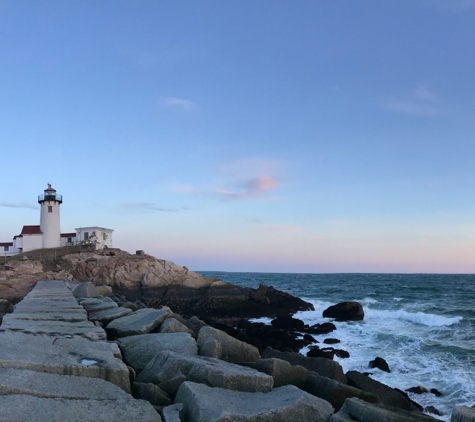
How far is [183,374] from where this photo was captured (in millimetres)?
5453

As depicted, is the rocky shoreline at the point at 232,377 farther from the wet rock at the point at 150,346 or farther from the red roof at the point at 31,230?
the red roof at the point at 31,230

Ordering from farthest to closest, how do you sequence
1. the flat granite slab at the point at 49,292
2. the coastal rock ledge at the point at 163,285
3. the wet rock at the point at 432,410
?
the coastal rock ledge at the point at 163,285, the flat granite slab at the point at 49,292, the wet rock at the point at 432,410

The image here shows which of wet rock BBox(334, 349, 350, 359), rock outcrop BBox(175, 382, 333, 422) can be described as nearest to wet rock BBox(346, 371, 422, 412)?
rock outcrop BBox(175, 382, 333, 422)

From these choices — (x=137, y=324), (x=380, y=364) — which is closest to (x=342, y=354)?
(x=380, y=364)

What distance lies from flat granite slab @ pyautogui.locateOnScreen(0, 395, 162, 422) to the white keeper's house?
114 ft

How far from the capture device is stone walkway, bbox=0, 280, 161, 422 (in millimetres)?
4020

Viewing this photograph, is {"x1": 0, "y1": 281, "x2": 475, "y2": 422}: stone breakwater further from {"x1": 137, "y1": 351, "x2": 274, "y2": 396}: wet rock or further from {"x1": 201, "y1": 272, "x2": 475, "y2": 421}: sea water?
{"x1": 201, "y1": 272, "x2": 475, "y2": 421}: sea water

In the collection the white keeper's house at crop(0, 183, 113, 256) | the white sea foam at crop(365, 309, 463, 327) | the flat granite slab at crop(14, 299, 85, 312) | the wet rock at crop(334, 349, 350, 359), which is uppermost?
the white keeper's house at crop(0, 183, 113, 256)

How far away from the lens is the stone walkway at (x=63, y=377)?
4.02 m

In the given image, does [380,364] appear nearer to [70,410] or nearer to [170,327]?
[170,327]

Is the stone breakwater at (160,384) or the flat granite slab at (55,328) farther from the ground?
the flat granite slab at (55,328)

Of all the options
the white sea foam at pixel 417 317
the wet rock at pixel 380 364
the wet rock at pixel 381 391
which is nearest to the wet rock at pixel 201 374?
the wet rock at pixel 381 391

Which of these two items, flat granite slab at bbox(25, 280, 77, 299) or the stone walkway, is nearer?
the stone walkway

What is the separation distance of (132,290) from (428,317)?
18.2m
